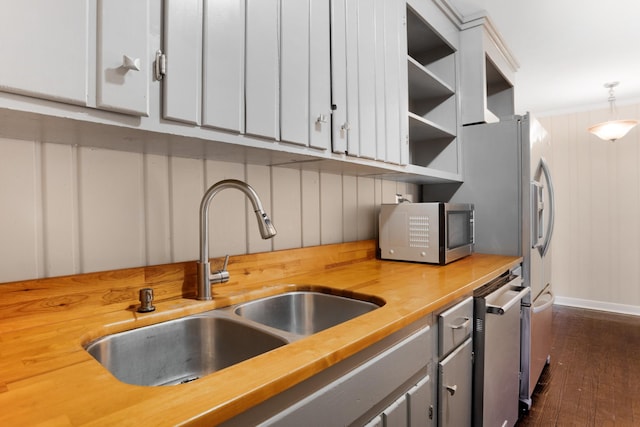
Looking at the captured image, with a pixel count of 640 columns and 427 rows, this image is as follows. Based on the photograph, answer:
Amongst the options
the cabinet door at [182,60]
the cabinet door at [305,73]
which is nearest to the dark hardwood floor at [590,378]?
the cabinet door at [305,73]

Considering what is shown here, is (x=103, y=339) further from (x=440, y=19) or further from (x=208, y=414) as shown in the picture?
(x=440, y=19)

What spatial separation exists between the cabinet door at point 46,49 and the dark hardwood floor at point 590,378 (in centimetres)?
249

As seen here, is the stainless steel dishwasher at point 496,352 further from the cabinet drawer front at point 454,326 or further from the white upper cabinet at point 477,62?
the white upper cabinet at point 477,62

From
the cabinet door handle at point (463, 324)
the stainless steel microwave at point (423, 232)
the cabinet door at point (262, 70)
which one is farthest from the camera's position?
the stainless steel microwave at point (423, 232)

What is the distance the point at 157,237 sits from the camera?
117cm

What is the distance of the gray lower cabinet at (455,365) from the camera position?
1.20 meters

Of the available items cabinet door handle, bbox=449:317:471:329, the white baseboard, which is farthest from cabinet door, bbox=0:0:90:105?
the white baseboard

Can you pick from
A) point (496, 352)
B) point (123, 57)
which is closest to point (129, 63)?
point (123, 57)

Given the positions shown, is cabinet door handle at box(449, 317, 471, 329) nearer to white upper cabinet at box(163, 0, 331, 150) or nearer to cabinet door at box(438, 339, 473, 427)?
cabinet door at box(438, 339, 473, 427)

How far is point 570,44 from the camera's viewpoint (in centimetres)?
269

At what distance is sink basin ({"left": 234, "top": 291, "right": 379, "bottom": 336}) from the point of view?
1268 millimetres

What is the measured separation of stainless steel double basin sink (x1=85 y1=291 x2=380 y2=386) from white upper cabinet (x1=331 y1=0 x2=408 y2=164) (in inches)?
25.7

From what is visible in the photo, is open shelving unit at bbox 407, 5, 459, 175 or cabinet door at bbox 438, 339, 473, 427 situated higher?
open shelving unit at bbox 407, 5, 459, 175

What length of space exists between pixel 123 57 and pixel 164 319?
0.69 metres
